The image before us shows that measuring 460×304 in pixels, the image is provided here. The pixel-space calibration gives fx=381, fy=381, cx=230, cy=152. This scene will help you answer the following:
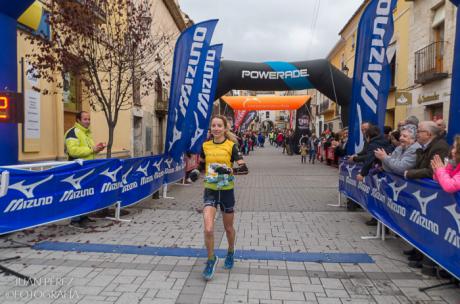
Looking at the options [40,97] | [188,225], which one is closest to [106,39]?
[40,97]

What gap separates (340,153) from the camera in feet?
51.5

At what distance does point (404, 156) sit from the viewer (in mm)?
4844

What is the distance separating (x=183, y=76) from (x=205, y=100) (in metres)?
1.01

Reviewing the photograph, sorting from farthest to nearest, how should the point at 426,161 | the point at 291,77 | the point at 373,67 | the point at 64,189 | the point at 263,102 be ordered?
1. the point at 263,102
2. the point at 291,77
3. the point at 373,67
4. the point at 64,189
5. the point at 426,161

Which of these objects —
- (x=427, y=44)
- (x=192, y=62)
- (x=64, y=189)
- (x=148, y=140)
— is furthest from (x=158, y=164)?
Result: (x=427, y=44)

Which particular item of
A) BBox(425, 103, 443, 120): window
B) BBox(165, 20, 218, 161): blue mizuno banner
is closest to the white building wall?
BBox(425, 103, 443, 120): window

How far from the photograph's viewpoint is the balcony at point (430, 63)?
13897 millimetres

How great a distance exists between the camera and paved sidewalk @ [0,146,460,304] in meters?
3.56

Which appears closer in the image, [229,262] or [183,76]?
[229,262]

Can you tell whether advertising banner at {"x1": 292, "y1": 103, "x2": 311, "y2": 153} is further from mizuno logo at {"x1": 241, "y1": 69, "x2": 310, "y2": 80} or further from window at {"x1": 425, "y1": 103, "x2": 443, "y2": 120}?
mizuno logo at {"x1": 241, "y1": 69, "x2": 310, "y2": 80}

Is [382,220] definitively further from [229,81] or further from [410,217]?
[229,81]

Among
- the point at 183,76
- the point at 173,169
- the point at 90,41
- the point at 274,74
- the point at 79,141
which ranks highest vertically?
the point at 274,74

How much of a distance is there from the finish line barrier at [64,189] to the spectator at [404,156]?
4185mm

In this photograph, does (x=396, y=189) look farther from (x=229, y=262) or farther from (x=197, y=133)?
(x=197, y=133)
